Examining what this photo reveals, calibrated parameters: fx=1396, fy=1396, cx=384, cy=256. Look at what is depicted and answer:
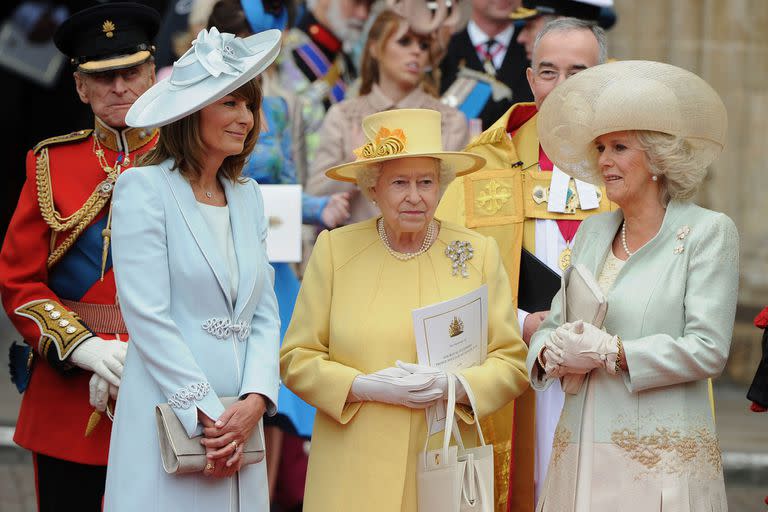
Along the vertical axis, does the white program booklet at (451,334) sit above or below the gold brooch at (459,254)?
below

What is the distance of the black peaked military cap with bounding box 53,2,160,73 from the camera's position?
4.75m

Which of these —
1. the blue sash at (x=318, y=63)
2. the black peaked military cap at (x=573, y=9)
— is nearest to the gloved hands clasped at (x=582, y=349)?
the black peaked military cap at (x=573, y=9)

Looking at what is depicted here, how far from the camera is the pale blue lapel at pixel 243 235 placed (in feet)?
13.4

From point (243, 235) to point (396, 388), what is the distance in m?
0.69

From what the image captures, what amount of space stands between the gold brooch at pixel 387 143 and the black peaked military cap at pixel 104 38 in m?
0.89

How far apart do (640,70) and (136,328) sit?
1701mm

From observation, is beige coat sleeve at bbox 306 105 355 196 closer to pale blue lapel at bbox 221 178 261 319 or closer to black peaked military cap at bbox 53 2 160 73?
black peaked military cap at bbox 53 2 160 73

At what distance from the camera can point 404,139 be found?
4512 mm

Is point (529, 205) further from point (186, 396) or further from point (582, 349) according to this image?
point (186, 396)

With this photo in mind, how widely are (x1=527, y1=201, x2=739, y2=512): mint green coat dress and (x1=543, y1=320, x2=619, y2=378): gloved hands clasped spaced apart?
53 millimetres

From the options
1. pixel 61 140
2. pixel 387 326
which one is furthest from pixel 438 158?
pixel 61 140

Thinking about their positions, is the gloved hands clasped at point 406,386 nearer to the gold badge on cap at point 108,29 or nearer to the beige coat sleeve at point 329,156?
the gold badge on cap at point 108,29

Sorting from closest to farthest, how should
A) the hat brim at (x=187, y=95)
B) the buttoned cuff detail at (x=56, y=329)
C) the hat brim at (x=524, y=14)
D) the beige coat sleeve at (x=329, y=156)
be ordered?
the hat brim at (x=187, y=95) → the buttoned cuff detail at (x=56, y=329) → the hat brim at (x=524, y=14) → the beige coat sleeve at (x=329, y=156)

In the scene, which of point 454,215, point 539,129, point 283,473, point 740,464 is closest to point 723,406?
point 740,464
